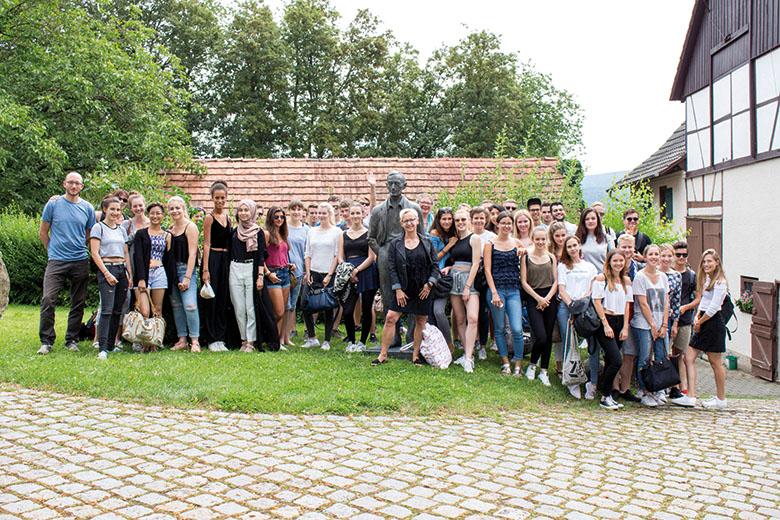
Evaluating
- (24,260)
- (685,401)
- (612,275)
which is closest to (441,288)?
(612,275)

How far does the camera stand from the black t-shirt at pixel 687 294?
27.7ft

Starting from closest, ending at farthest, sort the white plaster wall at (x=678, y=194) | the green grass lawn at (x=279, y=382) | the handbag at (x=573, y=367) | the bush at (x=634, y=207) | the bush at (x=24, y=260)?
the green grass lawn at (x=279, y=382)
the handbag at (x=573, y=367)
the bush at (x=634, y=207)
the bush at (x=24, y=260)
the white plaster wall at (x=678, y=194)

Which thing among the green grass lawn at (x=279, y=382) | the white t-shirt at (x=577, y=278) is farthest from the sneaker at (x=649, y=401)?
the white t-shirt at (x=577, y=278)

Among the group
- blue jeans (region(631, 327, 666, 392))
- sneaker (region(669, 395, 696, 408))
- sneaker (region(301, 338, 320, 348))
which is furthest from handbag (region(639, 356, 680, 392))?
sneaker (region(301, 338, 320, 348))

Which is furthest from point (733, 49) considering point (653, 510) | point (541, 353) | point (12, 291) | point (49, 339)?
point (12, 291)

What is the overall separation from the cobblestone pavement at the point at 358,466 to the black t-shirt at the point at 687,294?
6.69ft

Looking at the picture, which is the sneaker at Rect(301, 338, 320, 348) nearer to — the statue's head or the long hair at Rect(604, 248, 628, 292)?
the statue's head

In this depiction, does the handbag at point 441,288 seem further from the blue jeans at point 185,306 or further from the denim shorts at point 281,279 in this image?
the blue jeans at point 185,306

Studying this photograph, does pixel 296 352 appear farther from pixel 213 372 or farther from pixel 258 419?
pixel 258 419

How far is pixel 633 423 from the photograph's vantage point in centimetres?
686

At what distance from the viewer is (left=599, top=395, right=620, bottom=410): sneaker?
7.48 m

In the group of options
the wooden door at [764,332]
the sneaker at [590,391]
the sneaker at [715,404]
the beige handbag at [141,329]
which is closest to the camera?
the sneaker at [590,391]

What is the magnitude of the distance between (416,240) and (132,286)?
3.68m

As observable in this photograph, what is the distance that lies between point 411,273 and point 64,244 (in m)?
4.37
